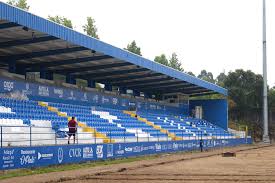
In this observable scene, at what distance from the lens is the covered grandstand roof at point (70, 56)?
20.0 m

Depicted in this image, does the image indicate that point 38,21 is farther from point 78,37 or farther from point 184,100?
point 184,100

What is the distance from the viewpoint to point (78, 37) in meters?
23.2

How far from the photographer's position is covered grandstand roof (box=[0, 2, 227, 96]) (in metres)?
20.0

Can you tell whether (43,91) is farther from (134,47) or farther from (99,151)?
(134,47)

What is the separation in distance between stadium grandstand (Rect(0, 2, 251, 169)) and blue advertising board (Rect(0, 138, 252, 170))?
18 cm

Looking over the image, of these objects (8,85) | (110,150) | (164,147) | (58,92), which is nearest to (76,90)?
→ (58,92)

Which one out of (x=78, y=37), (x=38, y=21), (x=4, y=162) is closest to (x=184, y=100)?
(x=78, y=37)

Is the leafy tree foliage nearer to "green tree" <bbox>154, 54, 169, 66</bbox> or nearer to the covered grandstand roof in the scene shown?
"green tree" <bbox>154, 54, 169, 66</bbox>

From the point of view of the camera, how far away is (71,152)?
1902cm

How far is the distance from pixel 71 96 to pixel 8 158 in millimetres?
14804

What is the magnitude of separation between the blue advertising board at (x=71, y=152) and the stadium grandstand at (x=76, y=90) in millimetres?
177

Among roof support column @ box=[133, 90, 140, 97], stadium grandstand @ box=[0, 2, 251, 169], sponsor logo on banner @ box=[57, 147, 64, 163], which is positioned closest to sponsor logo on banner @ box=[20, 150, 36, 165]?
stadium grandstand @ box=[0, 2, 251, 169]

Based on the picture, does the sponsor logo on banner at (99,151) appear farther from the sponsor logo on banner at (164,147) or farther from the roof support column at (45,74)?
the roof support column at (45,74)

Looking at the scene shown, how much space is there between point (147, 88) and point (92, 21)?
24.9 metres
